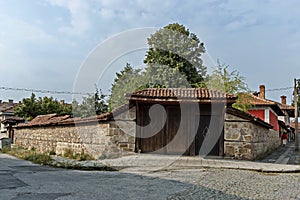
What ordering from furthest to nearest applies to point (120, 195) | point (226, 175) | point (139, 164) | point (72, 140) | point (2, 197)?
point (72, 140) → point (139, 164) → point (226, 175) → point (120, 195) → point (2, 197)

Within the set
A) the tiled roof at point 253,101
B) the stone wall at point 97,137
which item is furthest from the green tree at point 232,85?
the stone wall at point 97,137

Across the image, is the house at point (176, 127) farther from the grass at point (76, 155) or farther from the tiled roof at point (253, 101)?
the tiled roof at point (253, 101)

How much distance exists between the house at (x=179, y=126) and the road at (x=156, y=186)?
12.3 ft

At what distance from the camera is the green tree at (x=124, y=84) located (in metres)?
28.8

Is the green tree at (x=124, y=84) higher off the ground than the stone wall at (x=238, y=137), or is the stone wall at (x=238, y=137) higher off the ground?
the green tree at (x=124, y=84)

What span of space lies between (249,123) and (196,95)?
7.99 feet

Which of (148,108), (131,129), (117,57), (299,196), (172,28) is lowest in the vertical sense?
(299,196)

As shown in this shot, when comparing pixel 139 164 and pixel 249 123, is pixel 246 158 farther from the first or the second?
pixel 139 164

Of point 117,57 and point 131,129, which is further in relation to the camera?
point 117,57

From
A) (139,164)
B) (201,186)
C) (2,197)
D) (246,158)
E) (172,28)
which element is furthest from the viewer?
(172,28)

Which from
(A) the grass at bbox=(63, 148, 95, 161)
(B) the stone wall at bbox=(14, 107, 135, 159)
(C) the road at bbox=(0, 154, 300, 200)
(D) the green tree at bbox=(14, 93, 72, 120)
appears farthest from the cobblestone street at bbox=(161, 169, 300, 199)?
(D) the green tree at bbox=(14, 93, 72, 120)

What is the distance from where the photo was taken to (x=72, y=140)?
15141 mm

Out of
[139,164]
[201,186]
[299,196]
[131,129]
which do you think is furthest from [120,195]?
[131,129]

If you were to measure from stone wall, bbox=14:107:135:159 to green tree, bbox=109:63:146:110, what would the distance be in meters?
11.0
